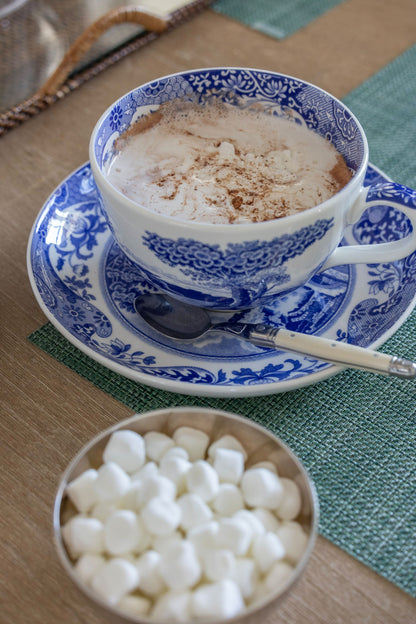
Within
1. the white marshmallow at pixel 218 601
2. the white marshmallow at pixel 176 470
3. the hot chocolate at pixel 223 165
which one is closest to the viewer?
the white marshmallow at pixel 218 601

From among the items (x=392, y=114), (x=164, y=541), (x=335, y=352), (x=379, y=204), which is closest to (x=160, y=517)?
(x=164, y=541)

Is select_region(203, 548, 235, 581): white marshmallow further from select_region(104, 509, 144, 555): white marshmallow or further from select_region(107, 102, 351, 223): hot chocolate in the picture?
select_region(107, 102, 351, 223): hot chocolate

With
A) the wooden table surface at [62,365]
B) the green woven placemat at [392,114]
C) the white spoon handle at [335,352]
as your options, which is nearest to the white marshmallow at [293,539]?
the wooden table surface at [62,365]

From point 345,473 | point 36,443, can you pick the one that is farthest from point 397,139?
point 36,443

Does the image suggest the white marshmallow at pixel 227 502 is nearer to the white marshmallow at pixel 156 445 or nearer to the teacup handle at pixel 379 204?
the white marshmallow at pixel 156 445

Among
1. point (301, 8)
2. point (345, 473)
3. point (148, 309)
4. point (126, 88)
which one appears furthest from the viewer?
point (301, 8)

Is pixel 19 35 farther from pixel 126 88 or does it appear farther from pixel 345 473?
pixel 345 473
